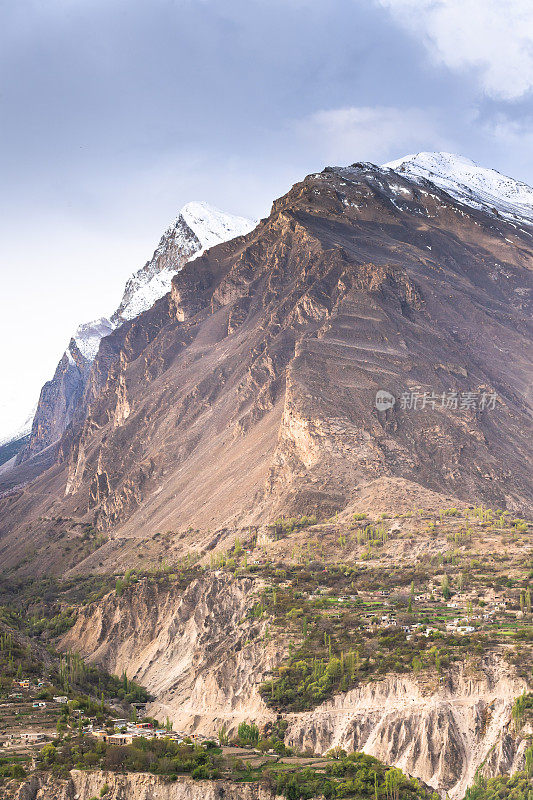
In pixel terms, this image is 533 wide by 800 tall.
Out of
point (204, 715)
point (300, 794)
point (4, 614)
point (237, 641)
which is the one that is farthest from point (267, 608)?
point (4, 614)

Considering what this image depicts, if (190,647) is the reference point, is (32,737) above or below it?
below

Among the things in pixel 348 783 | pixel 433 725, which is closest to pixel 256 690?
pixel 433 725

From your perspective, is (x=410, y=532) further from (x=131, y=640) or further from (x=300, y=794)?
(x=300, y=794)
